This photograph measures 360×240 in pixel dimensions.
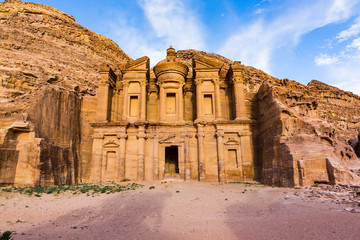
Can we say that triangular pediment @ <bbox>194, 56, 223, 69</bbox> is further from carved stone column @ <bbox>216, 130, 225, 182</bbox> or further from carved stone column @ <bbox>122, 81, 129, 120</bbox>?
carved stone column @ <bbox>122, 81, 129, 120</bbox>

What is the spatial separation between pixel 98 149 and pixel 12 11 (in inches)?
1086

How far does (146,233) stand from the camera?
17.5 ft

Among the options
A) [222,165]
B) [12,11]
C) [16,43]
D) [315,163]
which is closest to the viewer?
[315,163]

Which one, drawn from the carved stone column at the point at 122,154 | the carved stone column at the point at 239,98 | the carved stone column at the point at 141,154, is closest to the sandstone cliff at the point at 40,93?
the carved stone column at the point at 122,154

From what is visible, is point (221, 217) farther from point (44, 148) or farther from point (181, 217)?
point (44, 148)

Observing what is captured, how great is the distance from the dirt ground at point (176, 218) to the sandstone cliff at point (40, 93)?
4848 millimetres

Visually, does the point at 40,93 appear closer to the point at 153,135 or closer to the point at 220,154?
the point at 153,135

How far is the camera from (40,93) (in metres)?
16.4

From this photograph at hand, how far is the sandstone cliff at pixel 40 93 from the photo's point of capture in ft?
44.5

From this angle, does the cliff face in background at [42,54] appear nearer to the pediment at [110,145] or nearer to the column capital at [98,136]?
the column capital at [98,136]

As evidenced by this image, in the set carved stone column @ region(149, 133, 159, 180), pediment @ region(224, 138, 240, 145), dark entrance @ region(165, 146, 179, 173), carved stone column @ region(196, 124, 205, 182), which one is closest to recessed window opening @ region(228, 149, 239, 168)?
pediment @ region(224, 138, 240, 145)

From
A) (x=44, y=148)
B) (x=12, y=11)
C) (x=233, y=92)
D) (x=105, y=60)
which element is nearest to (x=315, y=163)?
(x=233, y=92)

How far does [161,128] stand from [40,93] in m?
10.1

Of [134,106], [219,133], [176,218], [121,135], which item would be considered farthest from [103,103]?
[176,218]
